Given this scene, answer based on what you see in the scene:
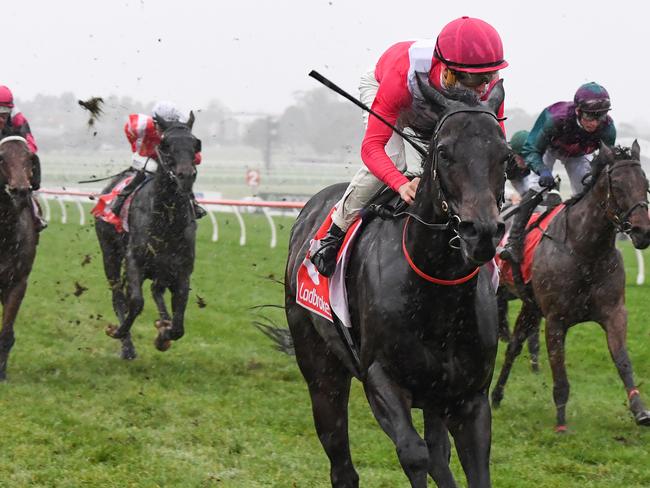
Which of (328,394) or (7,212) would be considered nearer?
(328,394)

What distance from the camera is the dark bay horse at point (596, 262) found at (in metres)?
6.26

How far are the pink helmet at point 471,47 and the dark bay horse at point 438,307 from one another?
0.10 metres

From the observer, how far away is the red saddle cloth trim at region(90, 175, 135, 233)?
8.58 meters

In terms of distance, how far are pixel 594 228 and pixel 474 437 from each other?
11.4 feet

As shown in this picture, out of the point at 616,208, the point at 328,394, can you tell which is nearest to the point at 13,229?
the point at 328,394

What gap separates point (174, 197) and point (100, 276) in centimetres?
597

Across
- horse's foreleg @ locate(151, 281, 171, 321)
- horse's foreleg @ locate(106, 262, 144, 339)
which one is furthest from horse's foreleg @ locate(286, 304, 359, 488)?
horse's foreleg @ locate(151, 281, 171, 321)

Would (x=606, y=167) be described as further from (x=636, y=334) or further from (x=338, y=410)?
(x=636, y=334)

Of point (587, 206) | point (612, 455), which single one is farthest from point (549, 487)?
point (587, 206)

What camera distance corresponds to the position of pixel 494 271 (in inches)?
155

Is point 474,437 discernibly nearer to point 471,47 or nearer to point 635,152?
point 471,47

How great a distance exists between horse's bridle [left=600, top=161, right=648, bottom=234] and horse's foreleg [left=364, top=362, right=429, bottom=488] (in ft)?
10.4

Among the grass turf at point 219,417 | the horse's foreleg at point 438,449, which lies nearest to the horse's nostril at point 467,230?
the horse's foreleg at point 438,449

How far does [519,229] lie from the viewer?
7457mm
